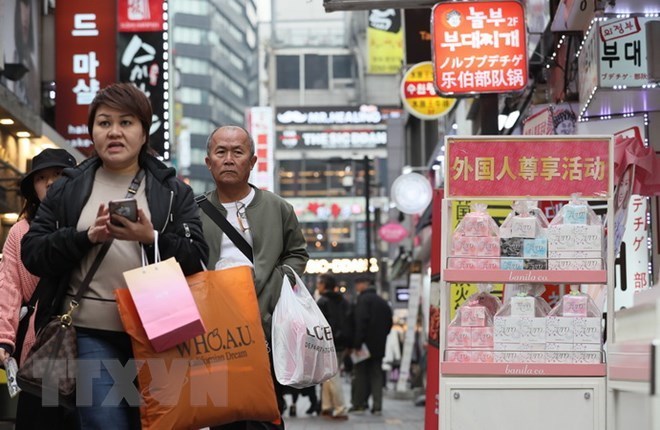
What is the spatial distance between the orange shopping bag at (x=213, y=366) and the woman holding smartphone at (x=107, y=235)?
110 millimetres

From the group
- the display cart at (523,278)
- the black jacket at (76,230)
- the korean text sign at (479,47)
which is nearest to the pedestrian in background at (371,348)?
the korean text sign at (479,47)

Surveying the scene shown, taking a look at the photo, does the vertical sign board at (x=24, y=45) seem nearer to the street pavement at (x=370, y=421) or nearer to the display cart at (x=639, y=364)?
the street pavement at (x=370, y=421)

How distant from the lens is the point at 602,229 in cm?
668

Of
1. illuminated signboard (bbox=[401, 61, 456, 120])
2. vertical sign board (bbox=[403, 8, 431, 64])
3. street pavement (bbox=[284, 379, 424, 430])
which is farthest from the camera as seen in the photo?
illuminated signboard (bbox=[401, 61, 456, 120])

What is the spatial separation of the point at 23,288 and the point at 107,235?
5.08ft

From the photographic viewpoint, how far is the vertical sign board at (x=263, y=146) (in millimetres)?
37094

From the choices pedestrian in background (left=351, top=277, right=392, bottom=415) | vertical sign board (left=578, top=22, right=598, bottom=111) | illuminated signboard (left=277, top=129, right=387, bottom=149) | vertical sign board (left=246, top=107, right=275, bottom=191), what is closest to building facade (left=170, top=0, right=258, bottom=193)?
illuminated signboard (left=277, top=129, right=387, bottom=149)

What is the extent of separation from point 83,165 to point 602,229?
2999 millimetres

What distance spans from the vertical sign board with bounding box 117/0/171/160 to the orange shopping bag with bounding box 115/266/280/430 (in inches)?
489

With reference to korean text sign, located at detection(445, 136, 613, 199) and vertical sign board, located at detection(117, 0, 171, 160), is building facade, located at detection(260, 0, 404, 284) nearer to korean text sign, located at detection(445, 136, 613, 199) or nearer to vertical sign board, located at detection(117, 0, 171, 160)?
vertical sign board, located at detection(117, 0, 171, 160)

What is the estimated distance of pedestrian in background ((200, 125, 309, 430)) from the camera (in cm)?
626

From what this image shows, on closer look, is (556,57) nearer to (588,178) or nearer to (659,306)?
(588,178)

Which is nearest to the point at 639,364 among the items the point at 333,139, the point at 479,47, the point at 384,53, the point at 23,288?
the point at 23,288

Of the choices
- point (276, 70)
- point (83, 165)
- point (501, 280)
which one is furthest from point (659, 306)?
point (276, 70)
